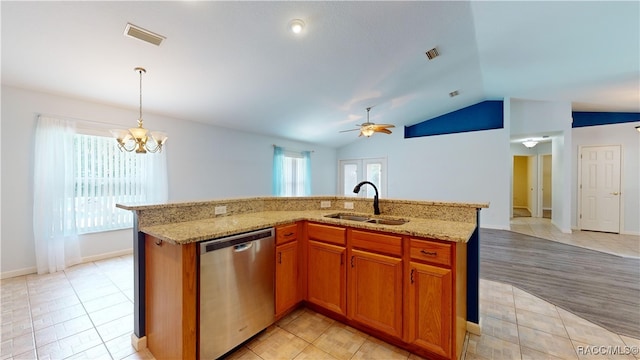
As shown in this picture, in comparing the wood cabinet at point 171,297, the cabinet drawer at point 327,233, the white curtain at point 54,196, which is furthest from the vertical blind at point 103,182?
the cabinet drawer at point 327,233

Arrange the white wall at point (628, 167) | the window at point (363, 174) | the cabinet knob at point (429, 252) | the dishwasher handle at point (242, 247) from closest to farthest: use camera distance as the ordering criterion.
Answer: the cabinet knob at point (429, 252) → the dishwasher handle at point (242, 247) → the white wall at point (628, 167) → the window at point (363, 174)

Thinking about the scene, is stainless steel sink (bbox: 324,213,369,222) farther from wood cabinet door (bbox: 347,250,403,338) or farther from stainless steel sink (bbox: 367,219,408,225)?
wood cabinet door (bbox: 347,250,403,338)

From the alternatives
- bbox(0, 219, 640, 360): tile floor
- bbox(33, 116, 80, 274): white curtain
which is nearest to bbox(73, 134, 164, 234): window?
bbox(33, 116, 80, 274): white curtain

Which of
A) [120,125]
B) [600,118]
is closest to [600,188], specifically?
[600,118]

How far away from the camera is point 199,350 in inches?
60.8

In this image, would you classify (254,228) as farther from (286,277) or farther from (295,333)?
(295,333)

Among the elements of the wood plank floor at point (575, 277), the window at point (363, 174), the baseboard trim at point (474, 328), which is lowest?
the wood plank floor at point (575, 277)

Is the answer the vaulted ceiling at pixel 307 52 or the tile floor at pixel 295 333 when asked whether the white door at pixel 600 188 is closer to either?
the vaulted ceiling at pixel 307 52

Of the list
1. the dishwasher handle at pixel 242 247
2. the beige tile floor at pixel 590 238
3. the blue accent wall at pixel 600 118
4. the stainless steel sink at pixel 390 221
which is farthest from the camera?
the blue accent wall at pixel 600 118

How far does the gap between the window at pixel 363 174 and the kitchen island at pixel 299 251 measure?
17.7 feet

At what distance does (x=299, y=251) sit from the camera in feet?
7.32

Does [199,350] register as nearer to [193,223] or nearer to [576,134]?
[193,223]

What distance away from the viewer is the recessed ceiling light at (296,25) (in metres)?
2.39

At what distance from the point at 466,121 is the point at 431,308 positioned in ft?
19.5
